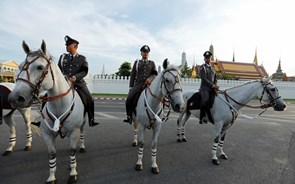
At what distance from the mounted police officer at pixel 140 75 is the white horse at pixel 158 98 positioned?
250 millimetres

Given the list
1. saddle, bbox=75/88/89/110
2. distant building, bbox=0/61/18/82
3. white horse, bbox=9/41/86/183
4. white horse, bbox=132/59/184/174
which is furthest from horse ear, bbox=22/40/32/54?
distant building, bbox=0/61/18/82

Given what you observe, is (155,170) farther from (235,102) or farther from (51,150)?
(235,102)

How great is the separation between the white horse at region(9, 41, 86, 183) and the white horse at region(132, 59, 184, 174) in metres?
1.20

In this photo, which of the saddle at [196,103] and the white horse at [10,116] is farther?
the saddle at [196,103]

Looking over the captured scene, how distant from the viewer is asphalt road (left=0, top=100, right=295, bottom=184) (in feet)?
10.8

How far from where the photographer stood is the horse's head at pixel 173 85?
281cm

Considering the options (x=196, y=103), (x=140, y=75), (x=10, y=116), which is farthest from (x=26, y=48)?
(x=196, y=103)

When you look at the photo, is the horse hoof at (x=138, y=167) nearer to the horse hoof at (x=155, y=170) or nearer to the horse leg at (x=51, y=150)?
the horse hoof at (x=155, y=170)

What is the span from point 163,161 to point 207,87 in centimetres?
215

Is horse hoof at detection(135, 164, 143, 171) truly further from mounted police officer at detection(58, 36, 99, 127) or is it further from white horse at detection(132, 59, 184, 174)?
mounted police officer at detection(58, 36, 99, 127)

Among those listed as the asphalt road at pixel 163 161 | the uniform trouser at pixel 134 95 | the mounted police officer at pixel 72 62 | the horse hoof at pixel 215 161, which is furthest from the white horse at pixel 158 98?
the horse hoof at pixel 215 161

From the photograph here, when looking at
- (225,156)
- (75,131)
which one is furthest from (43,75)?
(225,156)

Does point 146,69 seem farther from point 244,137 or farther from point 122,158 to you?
point 244,137

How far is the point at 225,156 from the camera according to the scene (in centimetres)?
431
